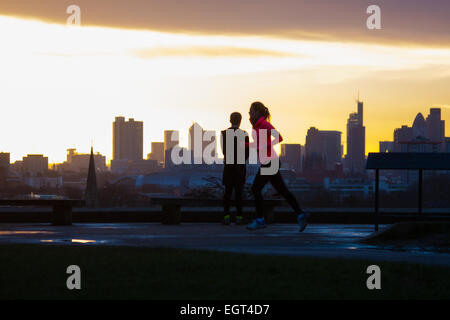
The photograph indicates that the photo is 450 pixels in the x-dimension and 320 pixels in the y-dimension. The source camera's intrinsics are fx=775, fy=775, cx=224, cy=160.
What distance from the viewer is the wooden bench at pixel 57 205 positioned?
1706cm

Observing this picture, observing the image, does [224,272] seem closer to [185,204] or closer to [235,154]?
[235,154]

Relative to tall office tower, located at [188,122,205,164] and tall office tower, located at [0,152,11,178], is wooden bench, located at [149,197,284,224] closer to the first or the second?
tall office tower, located at [188,122,205,164]

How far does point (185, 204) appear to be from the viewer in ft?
54.4

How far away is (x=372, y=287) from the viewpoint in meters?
7.14

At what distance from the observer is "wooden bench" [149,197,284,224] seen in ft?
53.0

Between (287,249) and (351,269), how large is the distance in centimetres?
260

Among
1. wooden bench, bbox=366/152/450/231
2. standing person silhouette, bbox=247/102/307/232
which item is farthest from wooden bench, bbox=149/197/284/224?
standing person silhouette, bbox=247/102/307/232

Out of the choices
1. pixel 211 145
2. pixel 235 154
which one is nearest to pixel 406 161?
pixel 235 154

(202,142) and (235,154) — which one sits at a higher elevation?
(202,142)

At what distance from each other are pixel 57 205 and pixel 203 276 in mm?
10721

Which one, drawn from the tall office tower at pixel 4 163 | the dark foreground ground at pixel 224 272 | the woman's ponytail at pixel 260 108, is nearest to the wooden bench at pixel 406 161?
the woman's ponytail at pixel 260 108

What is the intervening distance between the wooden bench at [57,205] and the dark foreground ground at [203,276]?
7941mm
